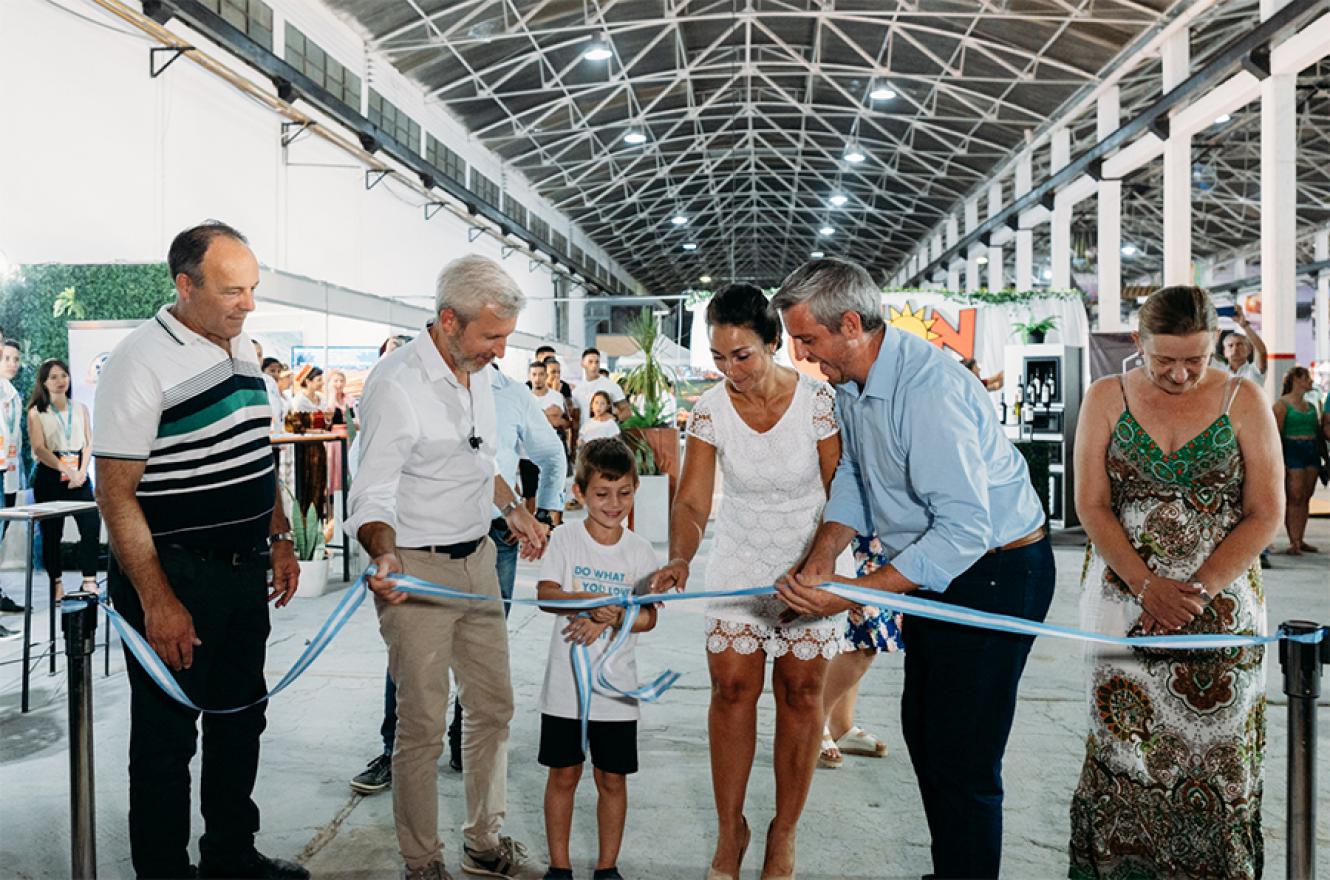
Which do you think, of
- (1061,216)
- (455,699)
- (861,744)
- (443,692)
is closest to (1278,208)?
(1061,216)

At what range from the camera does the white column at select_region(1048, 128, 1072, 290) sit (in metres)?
17.5

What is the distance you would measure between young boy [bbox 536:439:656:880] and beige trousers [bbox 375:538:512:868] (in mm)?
160

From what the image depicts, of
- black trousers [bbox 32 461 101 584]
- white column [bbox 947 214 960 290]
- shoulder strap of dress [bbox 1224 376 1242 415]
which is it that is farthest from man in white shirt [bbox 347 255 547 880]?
white column [bbox 947 214 960 290]

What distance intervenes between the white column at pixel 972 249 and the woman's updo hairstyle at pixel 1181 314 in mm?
22435

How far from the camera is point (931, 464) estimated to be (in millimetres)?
2090

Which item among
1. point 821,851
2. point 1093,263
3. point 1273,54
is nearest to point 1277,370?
point 1273,54

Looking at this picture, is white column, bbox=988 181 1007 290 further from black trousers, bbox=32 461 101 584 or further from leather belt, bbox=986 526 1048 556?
leather belt, bbox=986 526 1048 556

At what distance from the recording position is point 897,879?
9.17 feet

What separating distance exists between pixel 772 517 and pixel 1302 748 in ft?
4.13

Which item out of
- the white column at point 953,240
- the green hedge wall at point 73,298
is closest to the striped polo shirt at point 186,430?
the green hedge wall at point 73,298

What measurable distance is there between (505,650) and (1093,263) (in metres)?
33.5

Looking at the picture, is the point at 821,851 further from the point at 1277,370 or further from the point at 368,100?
the point at 368,100

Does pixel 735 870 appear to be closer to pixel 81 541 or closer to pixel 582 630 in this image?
pixel 582 630

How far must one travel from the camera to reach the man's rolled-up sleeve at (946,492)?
81.3 inches
